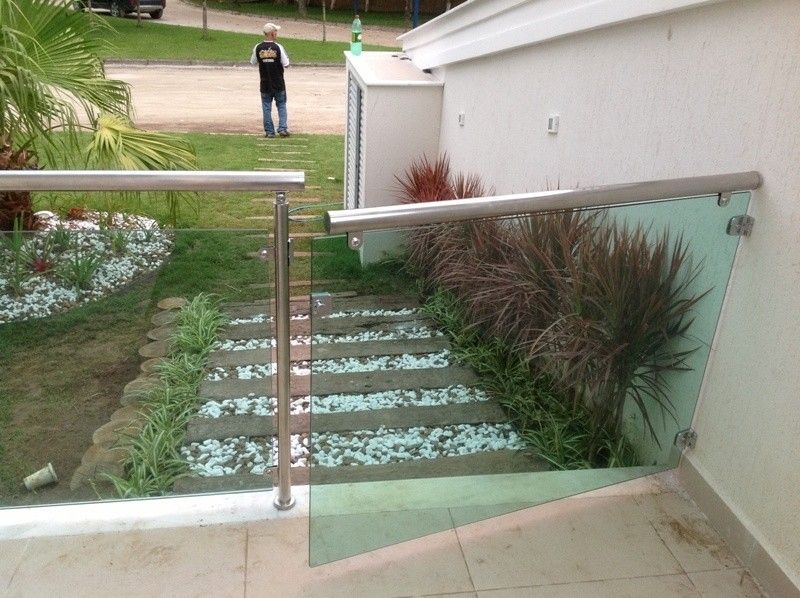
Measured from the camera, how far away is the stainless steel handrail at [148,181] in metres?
2.00

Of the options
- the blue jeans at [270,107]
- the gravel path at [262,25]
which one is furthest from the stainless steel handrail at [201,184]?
the gravel path at [262,25]

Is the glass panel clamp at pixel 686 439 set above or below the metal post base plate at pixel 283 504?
above

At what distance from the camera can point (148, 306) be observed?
7.30 ft

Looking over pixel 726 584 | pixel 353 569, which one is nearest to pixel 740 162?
pixel 726 584

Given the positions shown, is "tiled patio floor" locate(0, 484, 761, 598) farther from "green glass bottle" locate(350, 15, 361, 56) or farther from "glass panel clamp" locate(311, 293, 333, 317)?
"green glass bottle" locate(350, 15, 361, 56)

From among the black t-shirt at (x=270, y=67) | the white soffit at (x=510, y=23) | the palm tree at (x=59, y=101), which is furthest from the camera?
the black t-shirt at (x=270, y=67)

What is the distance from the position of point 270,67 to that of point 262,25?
63.8 ft

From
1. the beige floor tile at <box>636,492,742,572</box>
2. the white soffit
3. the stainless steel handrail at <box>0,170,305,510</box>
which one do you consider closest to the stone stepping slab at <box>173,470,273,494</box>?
the stainless steel handrail at <box>0,170,305,510</box>

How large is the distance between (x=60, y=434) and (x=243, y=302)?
711 mm

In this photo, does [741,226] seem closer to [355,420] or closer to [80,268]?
[355,420]

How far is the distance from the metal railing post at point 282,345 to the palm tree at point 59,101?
193cm

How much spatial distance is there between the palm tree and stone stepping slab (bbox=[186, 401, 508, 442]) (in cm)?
183

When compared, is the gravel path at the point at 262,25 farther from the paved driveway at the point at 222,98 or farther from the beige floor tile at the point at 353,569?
the beige floor tile at the point at 353,569

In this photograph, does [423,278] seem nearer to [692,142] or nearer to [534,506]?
[534,506]
